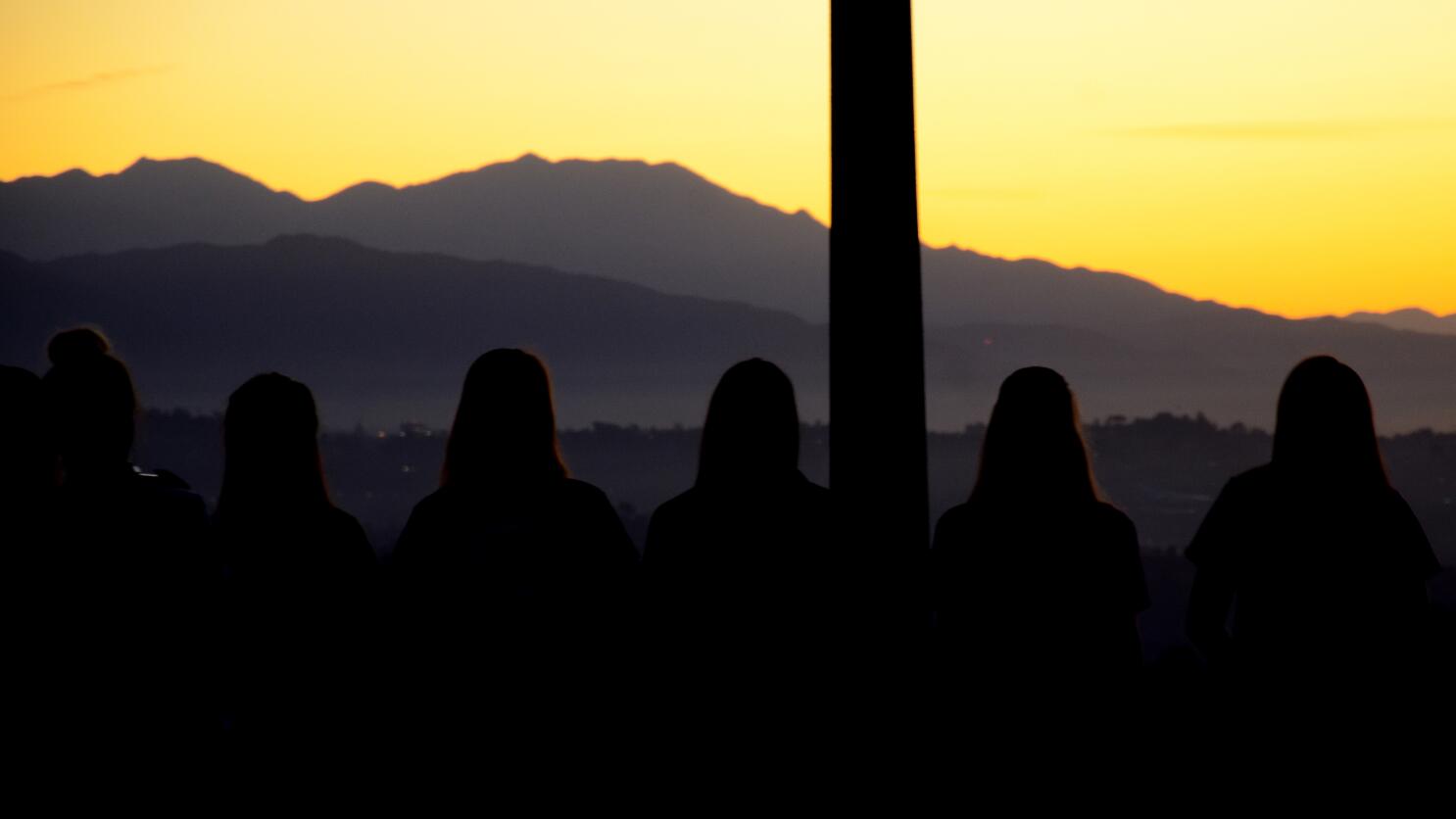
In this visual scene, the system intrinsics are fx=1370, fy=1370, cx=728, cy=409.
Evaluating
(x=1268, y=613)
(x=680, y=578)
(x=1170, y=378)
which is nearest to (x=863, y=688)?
(x=680, y=578)

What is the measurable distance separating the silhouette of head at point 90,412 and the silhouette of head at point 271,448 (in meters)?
0.22

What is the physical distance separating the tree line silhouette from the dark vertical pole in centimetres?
15

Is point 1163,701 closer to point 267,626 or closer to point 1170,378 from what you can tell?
point 267,626

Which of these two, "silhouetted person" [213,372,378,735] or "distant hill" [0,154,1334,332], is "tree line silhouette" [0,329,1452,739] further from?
"distant hill" [0,154,1334,332]

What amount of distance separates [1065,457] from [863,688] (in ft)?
2.27

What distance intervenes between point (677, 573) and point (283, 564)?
0.88 meters

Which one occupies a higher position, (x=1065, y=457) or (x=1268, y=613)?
(x=1065, y=457)

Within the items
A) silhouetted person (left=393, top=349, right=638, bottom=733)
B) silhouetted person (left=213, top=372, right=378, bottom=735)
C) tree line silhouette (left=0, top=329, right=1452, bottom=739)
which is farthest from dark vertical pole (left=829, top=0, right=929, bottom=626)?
silhouetted person (left=213, top=372, right=378, bottom=735)

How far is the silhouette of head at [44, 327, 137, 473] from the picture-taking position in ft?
9.57

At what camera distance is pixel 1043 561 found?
3.10 metres

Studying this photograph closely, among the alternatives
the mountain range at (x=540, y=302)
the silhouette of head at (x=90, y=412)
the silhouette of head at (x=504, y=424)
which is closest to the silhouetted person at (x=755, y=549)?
the silhouette of head at (x=504, y=424)

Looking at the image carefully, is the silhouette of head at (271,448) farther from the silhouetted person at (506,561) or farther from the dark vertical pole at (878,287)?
the dark vertical pole at (878,287)

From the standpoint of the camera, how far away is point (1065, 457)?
10.2 ft

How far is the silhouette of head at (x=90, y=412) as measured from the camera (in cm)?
292
